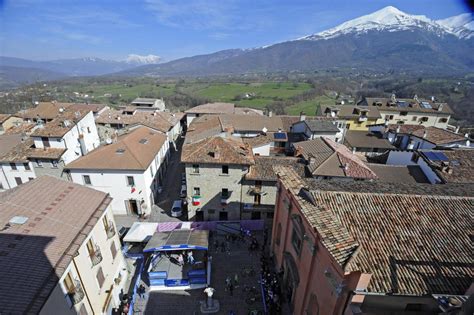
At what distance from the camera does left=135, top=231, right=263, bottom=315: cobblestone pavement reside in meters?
19.9

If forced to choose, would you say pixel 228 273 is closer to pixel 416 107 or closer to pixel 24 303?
pixel 24 303

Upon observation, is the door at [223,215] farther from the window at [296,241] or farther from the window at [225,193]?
the window at [296,241]

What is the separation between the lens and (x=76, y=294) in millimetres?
13867

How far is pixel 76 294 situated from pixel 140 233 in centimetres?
1242

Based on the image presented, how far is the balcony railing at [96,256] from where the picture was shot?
16.2 meters

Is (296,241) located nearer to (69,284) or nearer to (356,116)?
(69,284)

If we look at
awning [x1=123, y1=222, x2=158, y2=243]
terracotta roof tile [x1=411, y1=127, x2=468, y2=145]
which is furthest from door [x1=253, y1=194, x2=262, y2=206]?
terracotta roof tile [x1=411, y1=127, x2=468, y2=145]

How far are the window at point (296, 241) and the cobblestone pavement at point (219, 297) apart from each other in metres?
6.81

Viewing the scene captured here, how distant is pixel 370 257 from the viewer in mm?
12195

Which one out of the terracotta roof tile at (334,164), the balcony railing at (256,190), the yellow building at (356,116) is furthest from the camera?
the yellow building at (356,116)

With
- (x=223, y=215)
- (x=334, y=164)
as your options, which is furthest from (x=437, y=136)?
(x=223, y=215)

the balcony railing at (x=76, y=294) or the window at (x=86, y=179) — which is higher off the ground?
the balcony railing at (x=76, y=294)

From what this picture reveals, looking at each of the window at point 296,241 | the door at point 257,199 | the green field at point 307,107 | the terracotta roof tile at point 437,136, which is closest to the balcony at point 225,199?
the door at point 257,199

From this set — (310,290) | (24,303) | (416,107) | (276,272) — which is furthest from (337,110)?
(24,303)
